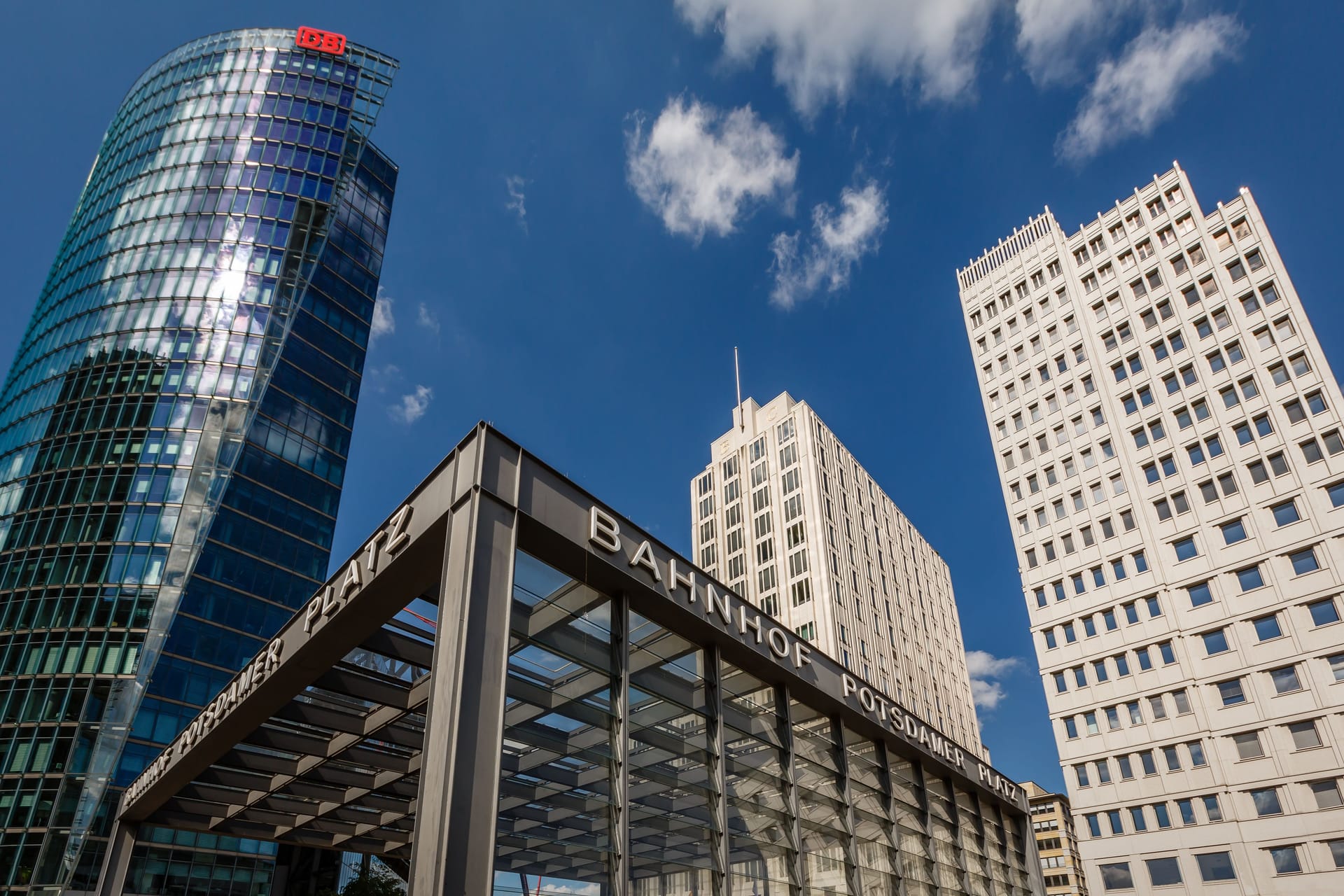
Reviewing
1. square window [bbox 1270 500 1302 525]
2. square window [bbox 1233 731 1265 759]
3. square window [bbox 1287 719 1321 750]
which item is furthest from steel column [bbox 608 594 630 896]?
square window [bbox 1270 500 1302 525]

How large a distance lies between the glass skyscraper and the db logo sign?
229 millimetres

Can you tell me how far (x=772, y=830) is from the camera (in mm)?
19781

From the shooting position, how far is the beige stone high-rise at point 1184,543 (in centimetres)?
4416

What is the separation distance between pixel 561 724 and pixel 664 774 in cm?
335

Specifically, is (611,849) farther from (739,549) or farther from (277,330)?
(739,549)

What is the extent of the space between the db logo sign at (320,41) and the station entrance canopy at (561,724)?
7815 centimetres

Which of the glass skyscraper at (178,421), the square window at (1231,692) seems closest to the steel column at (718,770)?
the square window at (1231,692)

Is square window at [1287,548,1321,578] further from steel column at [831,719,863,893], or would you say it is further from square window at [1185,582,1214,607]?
steel column at [831,719,863,893]

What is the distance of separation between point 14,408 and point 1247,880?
91.9 m

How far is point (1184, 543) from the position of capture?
51.7m

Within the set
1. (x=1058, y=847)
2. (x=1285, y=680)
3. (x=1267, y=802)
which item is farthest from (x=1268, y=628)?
(x=1058, y=847)

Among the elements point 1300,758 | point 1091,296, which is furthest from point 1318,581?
point 1091,296

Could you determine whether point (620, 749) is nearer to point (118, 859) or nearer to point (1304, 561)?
point (118, 859)

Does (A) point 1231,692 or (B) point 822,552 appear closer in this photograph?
(A) point 1231,692
